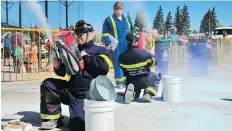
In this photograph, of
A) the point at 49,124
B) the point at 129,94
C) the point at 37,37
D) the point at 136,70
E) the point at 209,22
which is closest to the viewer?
the point at 49,124

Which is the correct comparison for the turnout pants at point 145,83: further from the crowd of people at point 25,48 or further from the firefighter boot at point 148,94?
the crowd of people at point 25,48

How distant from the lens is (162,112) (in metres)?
5.83

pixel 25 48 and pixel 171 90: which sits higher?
pixel 25 48

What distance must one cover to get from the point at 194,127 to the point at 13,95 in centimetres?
410

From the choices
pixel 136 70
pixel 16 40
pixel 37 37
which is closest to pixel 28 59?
pixel 37 37

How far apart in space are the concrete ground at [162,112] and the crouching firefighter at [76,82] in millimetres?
238

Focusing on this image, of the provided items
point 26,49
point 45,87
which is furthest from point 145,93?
point 26,49

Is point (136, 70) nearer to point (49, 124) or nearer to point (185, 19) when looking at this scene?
point (49, 124)

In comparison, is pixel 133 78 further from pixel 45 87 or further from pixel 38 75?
pixel 38 75

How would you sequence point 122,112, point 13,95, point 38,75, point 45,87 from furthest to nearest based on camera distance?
point 38,75
point 13,95
point 122,112
point 45,87

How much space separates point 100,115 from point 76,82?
2.49 ft

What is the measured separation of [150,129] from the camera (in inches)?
187

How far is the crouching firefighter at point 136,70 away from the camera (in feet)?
21.2

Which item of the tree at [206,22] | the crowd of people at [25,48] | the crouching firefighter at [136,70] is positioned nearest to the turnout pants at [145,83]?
the crouching firefighter at [136,70]
